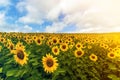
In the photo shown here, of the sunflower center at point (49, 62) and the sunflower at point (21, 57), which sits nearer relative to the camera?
the sunflower at point (21, 57)

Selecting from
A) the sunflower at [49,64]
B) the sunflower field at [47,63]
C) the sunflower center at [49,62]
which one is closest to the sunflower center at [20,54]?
the sunflower field at [47,63]

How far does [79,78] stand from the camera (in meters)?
8.37

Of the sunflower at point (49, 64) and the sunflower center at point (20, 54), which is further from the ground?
the sunflower center at point (20, 54)

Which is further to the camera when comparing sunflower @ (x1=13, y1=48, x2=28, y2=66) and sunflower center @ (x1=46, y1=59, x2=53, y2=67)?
sunflower center @ (x1=46, y1=59, x2=53, y2=67)

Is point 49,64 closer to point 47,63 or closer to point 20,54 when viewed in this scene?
point 47,63

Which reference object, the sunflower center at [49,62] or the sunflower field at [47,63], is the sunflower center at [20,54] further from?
the sunflower center at [49,62]

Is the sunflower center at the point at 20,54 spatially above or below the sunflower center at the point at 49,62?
above

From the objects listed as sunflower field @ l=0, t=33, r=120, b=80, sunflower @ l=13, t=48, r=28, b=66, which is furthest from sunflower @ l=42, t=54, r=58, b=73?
sunflower @ l=13, t=48, r=28, b=66

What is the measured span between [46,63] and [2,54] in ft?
7.31

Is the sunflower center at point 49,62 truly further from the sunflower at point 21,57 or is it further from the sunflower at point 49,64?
the sunflower at point 21,57

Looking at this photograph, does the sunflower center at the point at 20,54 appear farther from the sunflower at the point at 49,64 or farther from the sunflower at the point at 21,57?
the sunflower at the point at 49,64

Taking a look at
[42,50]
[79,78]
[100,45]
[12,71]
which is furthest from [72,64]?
[100,45]

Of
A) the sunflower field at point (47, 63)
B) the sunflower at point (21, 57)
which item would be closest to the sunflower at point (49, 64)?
the sunflower field at point (47, 63)

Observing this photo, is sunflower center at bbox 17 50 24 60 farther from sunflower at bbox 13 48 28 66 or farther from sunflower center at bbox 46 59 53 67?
sunflower center at bbox 46 59 53 67
